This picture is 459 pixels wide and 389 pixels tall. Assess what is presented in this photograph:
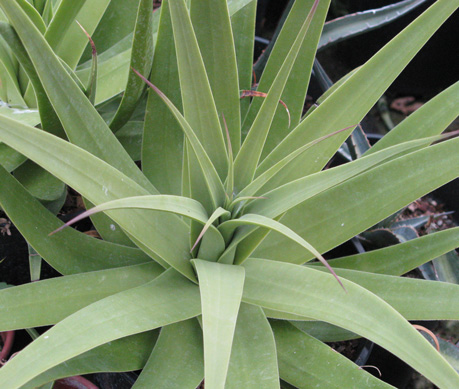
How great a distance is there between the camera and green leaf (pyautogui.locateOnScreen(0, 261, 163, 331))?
46cm

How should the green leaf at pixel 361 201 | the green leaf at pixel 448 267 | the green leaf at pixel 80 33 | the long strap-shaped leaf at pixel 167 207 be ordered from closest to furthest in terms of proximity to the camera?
1. the long strap-shaped leaf at pixel 167 207
2. the green leaf at pixel 361 201
3. the green leaf at pixel 80 33
4. the green leaf at pixel 448 267

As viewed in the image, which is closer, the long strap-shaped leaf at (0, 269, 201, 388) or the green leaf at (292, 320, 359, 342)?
the long strap-shaped leaf at (0, 269, 201, 388)

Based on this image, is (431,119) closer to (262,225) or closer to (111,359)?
(262,225)

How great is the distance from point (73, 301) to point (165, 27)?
1.11ft

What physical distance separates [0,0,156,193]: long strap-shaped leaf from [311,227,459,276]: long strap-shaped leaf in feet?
0.93

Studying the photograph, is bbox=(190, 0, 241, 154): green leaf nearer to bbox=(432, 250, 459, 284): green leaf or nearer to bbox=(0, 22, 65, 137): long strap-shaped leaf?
bbox=(0, 22, 65, 137): long strap-shaped leaf

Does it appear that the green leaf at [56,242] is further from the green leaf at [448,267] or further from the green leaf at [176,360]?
the green leaf at [448,267]


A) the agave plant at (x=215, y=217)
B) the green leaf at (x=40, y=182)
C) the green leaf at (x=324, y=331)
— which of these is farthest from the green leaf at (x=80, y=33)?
the green leaf at (x=324, y=331)

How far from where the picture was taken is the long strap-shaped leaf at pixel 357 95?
1.60 ft

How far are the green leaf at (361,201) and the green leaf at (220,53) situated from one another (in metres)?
0.13

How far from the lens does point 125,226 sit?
1.42ft

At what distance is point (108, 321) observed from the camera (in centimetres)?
39

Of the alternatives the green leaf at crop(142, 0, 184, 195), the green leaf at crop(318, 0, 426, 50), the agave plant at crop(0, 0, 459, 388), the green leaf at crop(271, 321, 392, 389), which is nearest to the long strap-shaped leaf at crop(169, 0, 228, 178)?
the agave plant at crop(0, 0, 459, 388)

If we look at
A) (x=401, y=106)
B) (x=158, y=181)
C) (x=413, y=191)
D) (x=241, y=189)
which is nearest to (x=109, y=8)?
(x=158, y=181)
